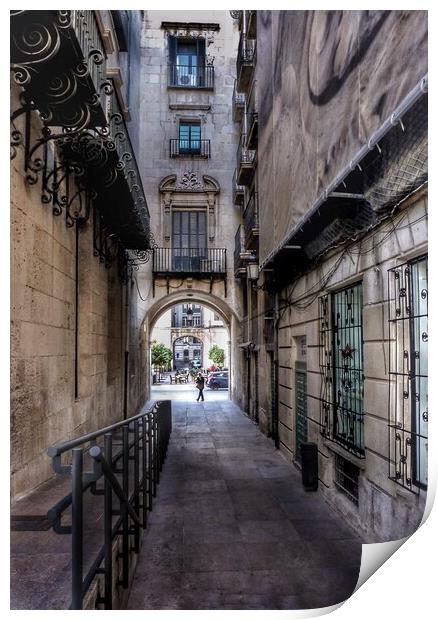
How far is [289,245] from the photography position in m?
4.77

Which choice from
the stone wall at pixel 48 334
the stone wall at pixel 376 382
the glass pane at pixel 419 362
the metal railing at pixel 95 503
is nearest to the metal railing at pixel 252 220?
the stone wall at pixel 48 334

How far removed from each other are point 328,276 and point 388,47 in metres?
2.52

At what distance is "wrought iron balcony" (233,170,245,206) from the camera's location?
459 inches

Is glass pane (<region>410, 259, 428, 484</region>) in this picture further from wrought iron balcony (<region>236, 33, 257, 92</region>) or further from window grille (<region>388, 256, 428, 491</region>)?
wrought iron balcony (<region>236, 33, 257, 92</region>)

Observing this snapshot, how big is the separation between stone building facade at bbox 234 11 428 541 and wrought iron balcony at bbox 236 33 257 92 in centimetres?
397

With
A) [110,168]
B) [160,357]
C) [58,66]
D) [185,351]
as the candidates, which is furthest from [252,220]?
[185,351]

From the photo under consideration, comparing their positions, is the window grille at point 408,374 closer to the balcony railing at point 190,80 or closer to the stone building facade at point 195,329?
the balcony railing at point 190,80

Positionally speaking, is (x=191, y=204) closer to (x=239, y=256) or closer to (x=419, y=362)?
(x=239, y=256)

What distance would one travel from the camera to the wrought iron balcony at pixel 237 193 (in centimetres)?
1166

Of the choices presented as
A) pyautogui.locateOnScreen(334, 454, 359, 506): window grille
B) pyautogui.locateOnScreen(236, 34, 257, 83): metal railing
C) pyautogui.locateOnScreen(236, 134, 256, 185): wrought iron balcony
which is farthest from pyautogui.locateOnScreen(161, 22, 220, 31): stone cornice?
pyautogui.locateOnScreen(236, 134, 256, 185): wrought iron balcony

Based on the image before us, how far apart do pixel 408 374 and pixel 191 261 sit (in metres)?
10.4

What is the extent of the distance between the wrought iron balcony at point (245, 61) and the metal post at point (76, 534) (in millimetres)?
8819

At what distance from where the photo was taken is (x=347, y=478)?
427 centimetres
